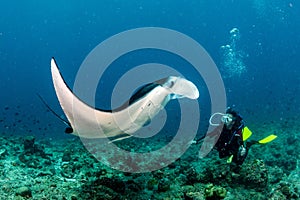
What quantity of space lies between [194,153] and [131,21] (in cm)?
14628

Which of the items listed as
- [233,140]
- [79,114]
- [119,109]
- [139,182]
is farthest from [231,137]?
[79,114]

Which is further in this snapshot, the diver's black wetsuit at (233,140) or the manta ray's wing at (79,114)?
the diver's black wetsuit at (233,140)

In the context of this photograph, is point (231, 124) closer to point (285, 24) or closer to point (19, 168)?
point (19, 168)

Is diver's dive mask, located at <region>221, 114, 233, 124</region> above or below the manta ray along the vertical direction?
above

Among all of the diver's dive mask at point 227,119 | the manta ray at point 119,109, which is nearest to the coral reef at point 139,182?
the diver's dive mask at point 227,119

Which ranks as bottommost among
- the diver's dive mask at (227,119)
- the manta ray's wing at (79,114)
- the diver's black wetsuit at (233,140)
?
the manta ray's wing at (79,114)

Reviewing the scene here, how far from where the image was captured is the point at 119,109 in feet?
10.8

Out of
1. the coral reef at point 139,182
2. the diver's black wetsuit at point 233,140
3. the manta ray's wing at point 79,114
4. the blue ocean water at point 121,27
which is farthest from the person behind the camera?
the blue ocean water at point 121,27

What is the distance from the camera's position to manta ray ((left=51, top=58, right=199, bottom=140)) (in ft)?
10.4

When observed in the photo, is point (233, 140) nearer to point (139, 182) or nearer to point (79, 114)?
point (139, 182)

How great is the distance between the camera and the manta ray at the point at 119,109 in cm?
316

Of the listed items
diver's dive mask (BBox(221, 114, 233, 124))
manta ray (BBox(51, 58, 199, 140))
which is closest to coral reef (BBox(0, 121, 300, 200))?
diver's dive mask (BBox(221, 114, 233, 124))

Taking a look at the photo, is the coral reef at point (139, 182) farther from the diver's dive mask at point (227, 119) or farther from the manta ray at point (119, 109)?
the manta ray at point (119, 109)

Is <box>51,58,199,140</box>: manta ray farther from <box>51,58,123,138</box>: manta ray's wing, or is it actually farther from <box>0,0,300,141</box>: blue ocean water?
<box>0,0,300,141</box>: blue ocean water
